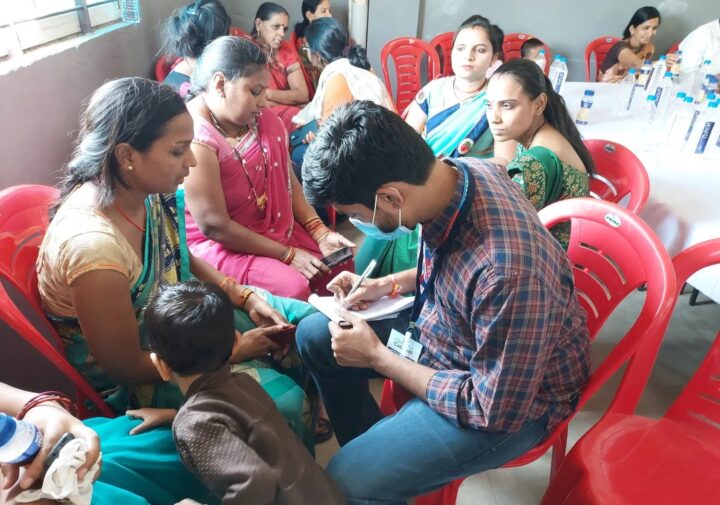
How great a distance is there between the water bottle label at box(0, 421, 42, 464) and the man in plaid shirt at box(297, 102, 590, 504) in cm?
53

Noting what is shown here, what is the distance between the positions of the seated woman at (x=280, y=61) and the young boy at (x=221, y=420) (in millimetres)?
2345

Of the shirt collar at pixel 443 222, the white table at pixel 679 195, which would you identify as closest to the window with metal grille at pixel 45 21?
the shirt collar at pixel 443 222

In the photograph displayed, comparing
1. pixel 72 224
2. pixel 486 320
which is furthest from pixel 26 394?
pixel 486 320

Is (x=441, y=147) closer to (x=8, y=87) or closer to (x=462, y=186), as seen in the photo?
(x=462, y=186)

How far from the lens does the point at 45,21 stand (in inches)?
63.7

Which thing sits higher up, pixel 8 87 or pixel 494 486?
pixel 8 87

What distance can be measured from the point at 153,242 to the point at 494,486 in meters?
1.17

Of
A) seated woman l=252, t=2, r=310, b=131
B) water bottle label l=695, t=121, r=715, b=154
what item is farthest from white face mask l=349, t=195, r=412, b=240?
seated woman l=252, t=2, r=310, b=131

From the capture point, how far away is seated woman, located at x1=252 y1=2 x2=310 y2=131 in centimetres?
308

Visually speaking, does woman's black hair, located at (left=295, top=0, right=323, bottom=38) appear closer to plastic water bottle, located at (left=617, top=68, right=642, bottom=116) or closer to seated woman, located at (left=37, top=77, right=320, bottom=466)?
plastic water bottle, located at (left=617, top=68, right=642, bottom=116)

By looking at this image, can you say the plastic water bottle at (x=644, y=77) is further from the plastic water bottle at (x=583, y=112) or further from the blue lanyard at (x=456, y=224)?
the blue lanyard at (x=456, y=224)

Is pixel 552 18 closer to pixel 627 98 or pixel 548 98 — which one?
pixel 627 98

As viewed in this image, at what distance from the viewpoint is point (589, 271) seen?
1257 millimetres

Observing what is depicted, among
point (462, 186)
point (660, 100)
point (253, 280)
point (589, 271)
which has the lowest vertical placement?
point (253, 280)
